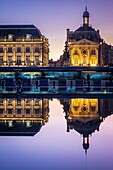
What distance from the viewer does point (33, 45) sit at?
9662 cm

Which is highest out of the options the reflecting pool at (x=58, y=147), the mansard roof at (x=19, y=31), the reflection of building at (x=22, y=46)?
the mansard roof at (x=19, y=31)

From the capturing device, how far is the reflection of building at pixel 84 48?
106188mm

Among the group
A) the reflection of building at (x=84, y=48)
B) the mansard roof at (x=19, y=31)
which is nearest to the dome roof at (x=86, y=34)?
the reflection of building at (x=84, y=48)

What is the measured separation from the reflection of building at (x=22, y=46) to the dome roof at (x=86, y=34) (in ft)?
42.9

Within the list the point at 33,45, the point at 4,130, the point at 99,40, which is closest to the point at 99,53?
the point at 99,40

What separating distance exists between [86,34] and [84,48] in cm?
460

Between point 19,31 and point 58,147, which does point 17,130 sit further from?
point 19,31

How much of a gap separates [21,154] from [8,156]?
0.68 ft

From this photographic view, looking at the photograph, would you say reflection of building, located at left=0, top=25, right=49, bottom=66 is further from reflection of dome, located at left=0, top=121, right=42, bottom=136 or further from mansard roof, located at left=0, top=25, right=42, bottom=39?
reflection of dome, located at left=0, top=121, right=42, bottom=136

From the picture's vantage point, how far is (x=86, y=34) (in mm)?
108812

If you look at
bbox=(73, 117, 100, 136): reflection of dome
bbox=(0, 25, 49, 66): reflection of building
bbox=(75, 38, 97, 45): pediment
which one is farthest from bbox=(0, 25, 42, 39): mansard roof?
bbox=(73, 117, 100, 136): reflection of dome

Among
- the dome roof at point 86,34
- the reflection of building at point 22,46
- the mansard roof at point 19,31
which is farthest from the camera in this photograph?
the dome roof at point 86,34

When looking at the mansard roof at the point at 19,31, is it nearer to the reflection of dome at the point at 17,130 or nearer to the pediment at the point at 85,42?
the pediment at the point at 85,42

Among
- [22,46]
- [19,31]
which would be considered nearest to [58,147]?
[22,46]
